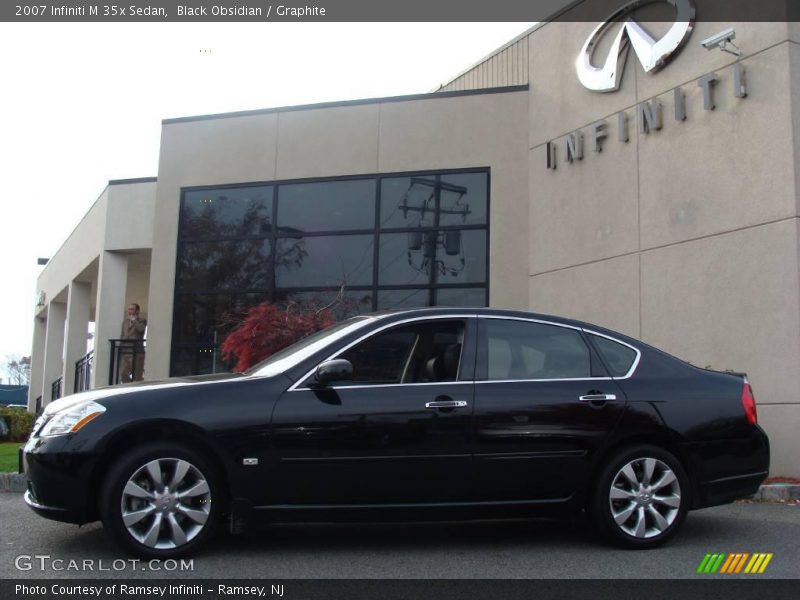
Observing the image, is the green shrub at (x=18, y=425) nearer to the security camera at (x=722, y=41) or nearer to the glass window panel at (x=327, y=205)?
the glass window panel at (x=327, y=205)

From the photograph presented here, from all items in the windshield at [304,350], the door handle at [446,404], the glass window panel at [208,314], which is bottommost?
the door handle at [446,404]

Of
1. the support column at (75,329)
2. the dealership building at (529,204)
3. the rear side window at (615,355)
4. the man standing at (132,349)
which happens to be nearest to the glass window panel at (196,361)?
the dealership building at (529,204)

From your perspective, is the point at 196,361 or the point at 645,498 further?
the point at 196,361

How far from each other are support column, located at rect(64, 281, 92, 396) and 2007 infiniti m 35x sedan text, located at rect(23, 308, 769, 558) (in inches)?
583

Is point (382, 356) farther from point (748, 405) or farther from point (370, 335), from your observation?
point (748, 405)

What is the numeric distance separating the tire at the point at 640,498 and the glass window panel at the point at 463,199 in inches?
295

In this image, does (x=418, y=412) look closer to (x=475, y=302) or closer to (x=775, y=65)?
(x=775, y=65)

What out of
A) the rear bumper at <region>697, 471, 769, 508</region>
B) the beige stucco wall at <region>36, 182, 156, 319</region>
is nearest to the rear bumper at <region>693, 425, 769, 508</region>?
the rear bumper at <region>697, 471, 769, 508</region>

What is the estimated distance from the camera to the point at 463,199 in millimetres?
12664

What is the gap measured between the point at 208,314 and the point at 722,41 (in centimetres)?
873

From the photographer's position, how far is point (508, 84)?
1325 centimetres

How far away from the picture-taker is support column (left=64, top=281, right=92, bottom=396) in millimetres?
19188

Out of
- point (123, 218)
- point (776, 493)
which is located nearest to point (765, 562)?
point (776, 493)

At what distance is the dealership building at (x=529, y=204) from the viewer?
8992 mm
